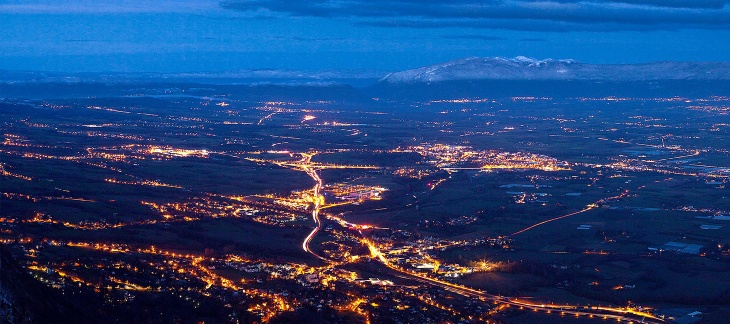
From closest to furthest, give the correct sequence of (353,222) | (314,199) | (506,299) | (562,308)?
(562,308) → (506,299) → (353,222) → (314,199)

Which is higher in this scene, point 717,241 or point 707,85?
point 707,85

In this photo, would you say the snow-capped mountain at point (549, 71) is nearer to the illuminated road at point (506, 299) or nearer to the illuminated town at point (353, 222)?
the illuminated town at point (353, 222)

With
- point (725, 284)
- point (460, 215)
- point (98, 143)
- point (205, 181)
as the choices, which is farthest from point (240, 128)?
point (725, 284)

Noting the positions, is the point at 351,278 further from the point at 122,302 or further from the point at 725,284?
the point at 725,284

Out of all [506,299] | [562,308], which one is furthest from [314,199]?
[562,308]

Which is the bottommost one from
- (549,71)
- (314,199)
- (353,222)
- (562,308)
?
(562,308)

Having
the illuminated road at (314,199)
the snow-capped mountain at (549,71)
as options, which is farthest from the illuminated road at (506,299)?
the snow-capped mountain at (549,71)

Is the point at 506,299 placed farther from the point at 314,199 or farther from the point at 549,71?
Answer: the point at 549,71

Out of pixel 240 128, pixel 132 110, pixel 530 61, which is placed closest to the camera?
pixel 240 128

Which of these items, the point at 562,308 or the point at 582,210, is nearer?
the point at 562,308
